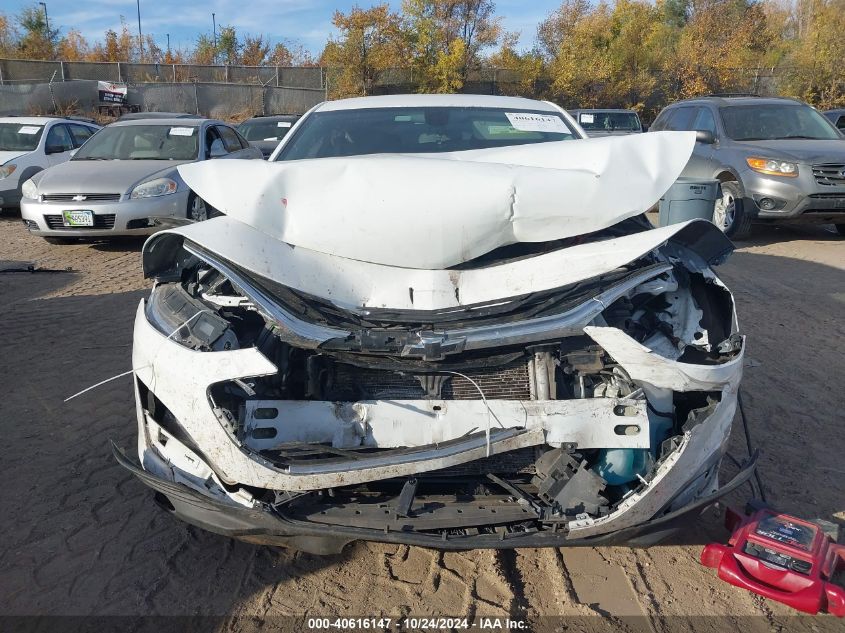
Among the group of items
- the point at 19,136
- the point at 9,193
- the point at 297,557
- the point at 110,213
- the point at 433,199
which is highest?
the point at 433,199

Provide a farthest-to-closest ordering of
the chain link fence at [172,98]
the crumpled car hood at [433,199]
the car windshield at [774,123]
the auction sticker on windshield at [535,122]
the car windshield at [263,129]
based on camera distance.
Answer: the chain link fence at [172,98] < the car windshield at [263,129] < the car windshield at [774,123] < the auction sticker on windshield at [535,122] < the crumpled car hood at [433,199]

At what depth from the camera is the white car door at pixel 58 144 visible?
1095cm

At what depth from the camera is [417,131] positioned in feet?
13.0

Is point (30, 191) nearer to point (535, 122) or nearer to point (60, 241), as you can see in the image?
point (60, 241)

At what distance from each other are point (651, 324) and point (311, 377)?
55.8 inches

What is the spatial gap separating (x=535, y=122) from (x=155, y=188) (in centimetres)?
563

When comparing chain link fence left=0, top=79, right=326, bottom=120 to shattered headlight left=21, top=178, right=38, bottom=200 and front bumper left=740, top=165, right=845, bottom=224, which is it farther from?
front bumper left=740, top=165, right=845, bottom=224

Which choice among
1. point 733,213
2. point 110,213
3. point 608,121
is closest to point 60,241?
point 110,213

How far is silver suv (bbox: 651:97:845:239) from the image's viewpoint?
8.21m

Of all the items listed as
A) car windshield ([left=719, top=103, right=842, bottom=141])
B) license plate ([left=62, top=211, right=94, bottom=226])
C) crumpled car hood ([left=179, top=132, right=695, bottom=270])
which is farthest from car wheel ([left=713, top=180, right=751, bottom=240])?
license plate ([left=62, top=211, right=94, bottom=226])

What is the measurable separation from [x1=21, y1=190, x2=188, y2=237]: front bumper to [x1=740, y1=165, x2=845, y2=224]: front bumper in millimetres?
7264

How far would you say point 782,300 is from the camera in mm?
6074

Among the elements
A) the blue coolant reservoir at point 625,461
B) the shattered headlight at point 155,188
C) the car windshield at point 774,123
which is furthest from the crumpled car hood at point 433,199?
the car windshield at point 774,123

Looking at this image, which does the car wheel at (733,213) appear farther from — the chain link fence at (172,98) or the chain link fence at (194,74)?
the chain link fence at (194,74)
